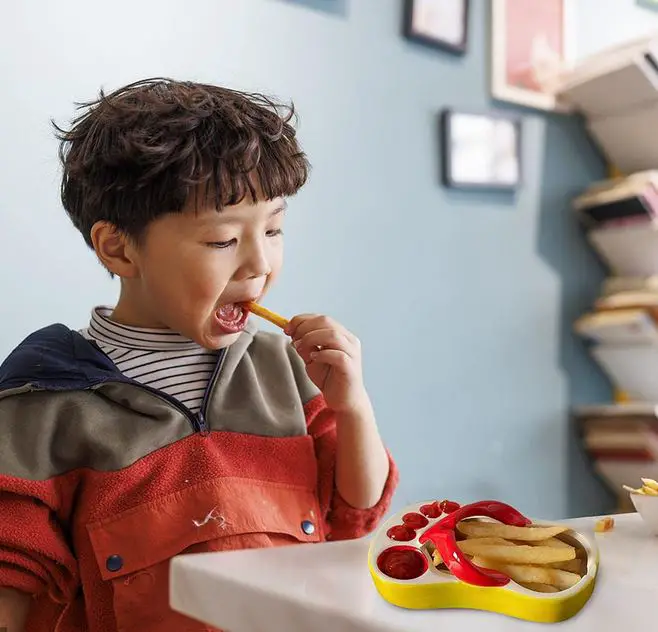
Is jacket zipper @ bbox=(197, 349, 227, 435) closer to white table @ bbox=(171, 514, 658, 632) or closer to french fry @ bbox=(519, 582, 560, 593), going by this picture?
white table @ bbox=(171, 514, 658, 632)

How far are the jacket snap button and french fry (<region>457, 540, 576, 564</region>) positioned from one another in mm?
430

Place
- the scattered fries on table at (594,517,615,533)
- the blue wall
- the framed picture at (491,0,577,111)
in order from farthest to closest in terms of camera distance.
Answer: the framed picture at (491,0,577,111), the blue wall, the scattered fries on table at (594,517,615,533)

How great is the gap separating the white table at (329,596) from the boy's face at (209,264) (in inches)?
13.9

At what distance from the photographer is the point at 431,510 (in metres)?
0.72

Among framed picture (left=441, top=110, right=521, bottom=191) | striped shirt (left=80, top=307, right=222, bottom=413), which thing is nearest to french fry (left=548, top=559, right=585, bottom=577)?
striped shirt (left=80, top=307, right=222, bottom=413)

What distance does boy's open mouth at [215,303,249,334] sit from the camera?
989mm

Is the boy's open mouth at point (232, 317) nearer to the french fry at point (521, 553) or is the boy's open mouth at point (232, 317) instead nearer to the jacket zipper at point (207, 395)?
the jacket zipper at point (207, 395)

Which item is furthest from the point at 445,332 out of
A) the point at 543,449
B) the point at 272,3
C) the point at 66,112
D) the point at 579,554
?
the point at 579,554

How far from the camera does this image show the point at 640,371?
79.2 inches

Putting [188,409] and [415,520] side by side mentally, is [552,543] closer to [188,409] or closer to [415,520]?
[415,520]

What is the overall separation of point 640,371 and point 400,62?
86 centimetres

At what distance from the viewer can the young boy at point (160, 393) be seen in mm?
928

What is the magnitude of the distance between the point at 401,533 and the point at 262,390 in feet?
1.47

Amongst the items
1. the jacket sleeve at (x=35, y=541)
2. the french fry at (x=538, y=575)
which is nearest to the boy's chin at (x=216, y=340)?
Result: the jacket sleeve at (x=35, y=541)
